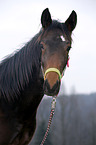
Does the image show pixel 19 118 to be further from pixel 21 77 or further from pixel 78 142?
pixel 78 142

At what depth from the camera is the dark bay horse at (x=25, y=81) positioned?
9.80ft

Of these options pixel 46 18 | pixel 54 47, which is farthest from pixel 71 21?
pixel 54 47

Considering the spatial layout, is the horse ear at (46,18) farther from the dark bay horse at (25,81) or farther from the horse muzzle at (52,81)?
the horse muzzle at (52,81)

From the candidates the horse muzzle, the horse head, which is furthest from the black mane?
the horse muzzle

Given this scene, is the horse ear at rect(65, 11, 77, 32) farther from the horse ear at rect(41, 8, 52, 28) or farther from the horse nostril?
the horse nostril

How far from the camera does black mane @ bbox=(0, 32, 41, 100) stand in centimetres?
321

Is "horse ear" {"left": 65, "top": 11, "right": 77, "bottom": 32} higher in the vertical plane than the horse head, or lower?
higher

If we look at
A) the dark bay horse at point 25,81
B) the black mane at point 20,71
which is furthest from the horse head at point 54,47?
the black mane at point 20,71

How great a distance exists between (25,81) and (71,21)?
5.11ft

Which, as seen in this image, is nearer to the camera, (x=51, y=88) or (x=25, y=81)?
(x=51, y=88)

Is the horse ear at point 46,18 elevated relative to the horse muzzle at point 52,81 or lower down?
elevated

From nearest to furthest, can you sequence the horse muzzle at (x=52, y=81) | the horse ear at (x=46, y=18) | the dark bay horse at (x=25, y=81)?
the horse muzzle at (x=52, y=81), the dark bay horse at (x=25, y=81), the horse ear at (x=46, y=18)

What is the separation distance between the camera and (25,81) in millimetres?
3248

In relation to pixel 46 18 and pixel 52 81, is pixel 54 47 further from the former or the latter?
pixel 46 18
